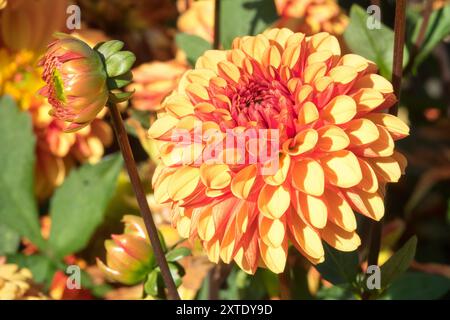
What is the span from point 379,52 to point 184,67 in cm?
31

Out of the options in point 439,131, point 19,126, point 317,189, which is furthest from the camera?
point 439,131

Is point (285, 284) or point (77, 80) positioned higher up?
point (77, 80)

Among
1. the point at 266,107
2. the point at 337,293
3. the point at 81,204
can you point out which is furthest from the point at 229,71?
the point at 81,204

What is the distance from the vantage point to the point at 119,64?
0.62m

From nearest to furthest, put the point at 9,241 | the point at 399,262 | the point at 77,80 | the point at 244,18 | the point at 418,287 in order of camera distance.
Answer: the point at 77,80, the point at 399,262, the point at 418,287, the point at 244,18, the point at 9,241

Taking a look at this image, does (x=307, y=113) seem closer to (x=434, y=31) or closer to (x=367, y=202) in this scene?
(x=367, y=202)

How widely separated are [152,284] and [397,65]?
0.30 m

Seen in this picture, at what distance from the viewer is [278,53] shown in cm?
64

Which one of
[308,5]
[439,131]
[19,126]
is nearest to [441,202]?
[439,131]

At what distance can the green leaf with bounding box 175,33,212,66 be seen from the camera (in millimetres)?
901

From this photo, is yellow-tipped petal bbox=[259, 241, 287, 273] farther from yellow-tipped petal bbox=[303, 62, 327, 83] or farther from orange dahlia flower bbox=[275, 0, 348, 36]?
orange dahlia flower bbox=[275, 0, 348, 36]

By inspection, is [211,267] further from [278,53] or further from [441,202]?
[441,202]

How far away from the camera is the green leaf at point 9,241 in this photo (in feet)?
3.34

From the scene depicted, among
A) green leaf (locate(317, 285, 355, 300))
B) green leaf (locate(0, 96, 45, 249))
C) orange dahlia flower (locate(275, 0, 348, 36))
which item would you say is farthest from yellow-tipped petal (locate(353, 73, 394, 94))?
green leaf (locate(0, 96, 45, 249))
